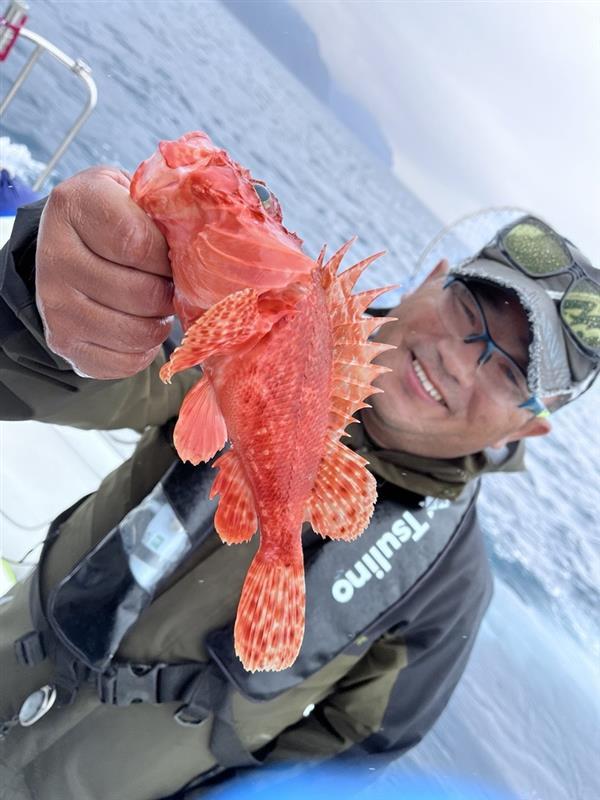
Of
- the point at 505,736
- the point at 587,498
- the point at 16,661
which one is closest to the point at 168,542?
the point at 16,661

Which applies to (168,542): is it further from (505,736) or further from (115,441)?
(505,736)

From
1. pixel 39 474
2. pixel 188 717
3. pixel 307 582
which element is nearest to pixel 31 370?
pixel 307 582

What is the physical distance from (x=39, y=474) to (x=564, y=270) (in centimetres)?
395

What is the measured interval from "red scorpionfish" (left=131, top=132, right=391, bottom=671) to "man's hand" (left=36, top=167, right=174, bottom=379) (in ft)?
0.20

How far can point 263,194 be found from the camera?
1.32 meters

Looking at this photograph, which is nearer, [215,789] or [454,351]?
[215,789]

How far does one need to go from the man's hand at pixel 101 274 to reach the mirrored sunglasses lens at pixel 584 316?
2.45 metres

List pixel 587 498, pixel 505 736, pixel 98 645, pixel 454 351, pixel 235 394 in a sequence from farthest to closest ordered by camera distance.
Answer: pixel 587 498, pixel 505 736, pixel 454 351, pixel 98 645, pixel 235 394

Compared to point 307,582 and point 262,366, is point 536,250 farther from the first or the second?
point 262,366

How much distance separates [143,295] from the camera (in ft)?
4.50

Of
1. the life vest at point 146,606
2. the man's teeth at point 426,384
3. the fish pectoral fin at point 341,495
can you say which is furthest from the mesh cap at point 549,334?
the fish pectoral fin at point 341,495

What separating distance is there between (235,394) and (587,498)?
1107 cm

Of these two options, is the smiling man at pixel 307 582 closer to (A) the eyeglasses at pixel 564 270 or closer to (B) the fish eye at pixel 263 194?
(A) the eyeglasses at pixel 564 270

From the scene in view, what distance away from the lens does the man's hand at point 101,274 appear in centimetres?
129
